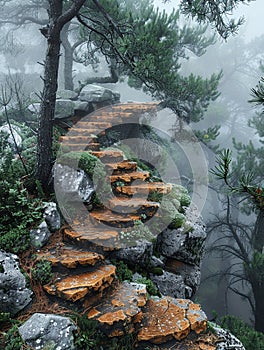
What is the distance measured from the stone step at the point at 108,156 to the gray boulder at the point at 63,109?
2980mm

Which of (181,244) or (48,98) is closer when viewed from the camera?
(48,98)

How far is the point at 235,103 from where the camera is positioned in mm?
31641

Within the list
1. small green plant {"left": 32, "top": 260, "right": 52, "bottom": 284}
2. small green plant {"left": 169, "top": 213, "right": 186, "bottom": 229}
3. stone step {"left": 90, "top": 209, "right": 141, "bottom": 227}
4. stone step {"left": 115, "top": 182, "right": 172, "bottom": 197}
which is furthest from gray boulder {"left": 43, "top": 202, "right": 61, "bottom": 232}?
small green plant {"left": 169, "top": 213, "right": 186, "bottom": 229}

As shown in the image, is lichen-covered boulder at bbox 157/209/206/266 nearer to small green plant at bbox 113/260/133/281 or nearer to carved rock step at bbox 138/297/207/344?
small green plant at bbox 113/260/133/281

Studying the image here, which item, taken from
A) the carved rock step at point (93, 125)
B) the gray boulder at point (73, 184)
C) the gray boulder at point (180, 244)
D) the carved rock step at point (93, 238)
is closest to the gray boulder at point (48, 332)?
the carved rock step at point (93, 238)

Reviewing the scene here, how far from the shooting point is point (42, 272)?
393cm

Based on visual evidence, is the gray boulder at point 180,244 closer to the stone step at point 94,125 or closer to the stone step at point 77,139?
the stone step at point 77,139

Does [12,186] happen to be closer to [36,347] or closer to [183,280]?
[36,347]

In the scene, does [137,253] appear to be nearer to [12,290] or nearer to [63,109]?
[12,290]

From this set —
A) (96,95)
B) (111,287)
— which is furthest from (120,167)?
(96,95)

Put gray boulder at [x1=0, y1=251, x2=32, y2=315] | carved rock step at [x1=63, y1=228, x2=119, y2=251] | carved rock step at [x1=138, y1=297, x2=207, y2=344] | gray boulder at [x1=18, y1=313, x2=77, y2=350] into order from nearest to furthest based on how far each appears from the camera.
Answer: gray boulder at [x1=18, y1=313, x2=77, y2=350]
gray boulder at [x1=0, y1=251, x2=32, y2=315]
carved rock step at [x1=138, y1=297, x2=207, y2=344]
carved rock step at [x1=63, y1=228, x2=119, y2=251]

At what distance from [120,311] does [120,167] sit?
3.61 metres

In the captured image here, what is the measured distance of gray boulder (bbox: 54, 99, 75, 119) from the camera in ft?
29.0

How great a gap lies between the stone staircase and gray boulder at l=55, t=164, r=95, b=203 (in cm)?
42
